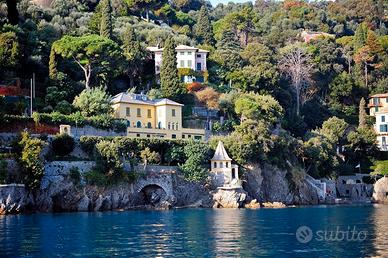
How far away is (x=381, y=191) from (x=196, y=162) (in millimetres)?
27614

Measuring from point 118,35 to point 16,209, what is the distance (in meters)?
41.8

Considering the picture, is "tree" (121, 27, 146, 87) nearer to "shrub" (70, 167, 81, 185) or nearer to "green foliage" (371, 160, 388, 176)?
"shrub" (70, 167, 81, 185)

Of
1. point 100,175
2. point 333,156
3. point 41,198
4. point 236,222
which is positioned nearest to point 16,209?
point 41,198

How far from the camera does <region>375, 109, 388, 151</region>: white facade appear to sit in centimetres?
9238

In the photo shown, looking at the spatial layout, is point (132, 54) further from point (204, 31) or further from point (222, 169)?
point (204, 31)

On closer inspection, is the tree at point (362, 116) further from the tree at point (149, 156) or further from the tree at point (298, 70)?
the tree at point (149, 156)

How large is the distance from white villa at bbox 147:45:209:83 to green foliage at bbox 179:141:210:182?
807 inches

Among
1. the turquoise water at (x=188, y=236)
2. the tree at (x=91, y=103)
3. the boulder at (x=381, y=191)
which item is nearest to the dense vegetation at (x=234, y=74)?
the tree at (x=91, y=103)

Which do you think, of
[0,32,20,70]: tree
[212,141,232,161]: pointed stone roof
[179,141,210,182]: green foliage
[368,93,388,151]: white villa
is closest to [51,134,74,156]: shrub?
[179,141,210,182]: green foliage

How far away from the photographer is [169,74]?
75.9 metres

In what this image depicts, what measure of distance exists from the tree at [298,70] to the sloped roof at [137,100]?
2292 centimetres

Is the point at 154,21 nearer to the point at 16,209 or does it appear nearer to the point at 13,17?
the point at 16,209

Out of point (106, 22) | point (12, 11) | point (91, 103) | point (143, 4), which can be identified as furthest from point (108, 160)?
point (143, 4)

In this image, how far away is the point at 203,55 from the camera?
88.1m
